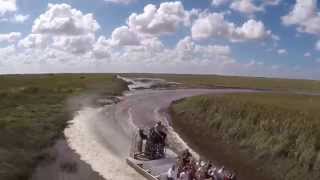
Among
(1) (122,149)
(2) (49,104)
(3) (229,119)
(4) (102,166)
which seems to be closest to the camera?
(4) (102,166)

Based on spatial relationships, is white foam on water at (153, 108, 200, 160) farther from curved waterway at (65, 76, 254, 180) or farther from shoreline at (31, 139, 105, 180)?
shoreline at (31, 139, 105, 180)

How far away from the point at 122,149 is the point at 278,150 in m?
13.0

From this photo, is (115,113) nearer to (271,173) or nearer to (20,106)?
(20,106)

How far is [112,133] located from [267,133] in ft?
52.6

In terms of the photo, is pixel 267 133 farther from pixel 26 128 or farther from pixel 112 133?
pixel 26 128

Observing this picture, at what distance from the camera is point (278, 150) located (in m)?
34.0

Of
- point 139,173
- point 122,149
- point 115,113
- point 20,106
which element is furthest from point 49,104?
point 139,173

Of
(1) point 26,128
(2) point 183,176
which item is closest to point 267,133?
(2) point 183,176

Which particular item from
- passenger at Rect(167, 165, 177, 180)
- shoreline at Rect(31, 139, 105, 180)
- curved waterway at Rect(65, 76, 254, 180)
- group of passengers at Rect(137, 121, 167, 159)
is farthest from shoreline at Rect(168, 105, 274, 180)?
shoreline at Rect(31, 139, 105, 180)

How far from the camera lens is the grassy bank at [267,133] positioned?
102ft

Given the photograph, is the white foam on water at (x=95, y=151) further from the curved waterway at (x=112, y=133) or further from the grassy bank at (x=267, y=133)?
the grassy bank at (x=267, y=133)

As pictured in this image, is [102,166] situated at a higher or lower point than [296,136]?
lower

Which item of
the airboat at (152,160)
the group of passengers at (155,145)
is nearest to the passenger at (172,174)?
the airboat at (152,160)

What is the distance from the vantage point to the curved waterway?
3344 cm
